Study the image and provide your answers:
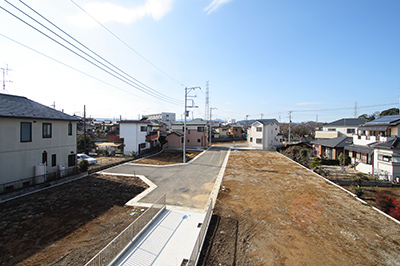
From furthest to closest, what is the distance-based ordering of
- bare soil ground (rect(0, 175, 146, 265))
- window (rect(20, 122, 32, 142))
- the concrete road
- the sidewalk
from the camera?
1. window (rect(20, 122, 32, 142))
2. the concrete road
3. bare soil ground (rect(0, 175, 146, 265))
4. the sidewalk

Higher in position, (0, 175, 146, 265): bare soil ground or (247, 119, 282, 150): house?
(247, 119, 282, 150): house

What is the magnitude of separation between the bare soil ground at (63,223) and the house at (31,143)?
227 centimetres

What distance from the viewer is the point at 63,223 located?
818cm

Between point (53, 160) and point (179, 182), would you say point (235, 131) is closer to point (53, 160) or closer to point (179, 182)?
point (179, 182)

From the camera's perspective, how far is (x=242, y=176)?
Answer: 54.6 ft

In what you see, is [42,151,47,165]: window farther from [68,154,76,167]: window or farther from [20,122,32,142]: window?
[68,154,76,167]: window

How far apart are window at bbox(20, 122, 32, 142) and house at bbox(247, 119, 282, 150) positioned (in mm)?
34111

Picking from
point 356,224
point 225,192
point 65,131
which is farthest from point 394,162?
point 65,131

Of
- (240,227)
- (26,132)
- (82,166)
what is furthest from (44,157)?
(240,227)

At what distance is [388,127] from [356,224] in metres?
16.3

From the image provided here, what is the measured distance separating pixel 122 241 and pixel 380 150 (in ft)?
76.7

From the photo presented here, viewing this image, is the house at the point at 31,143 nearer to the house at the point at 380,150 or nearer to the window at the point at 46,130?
the window at the point at 46,130

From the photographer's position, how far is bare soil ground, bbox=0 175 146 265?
20.3 ft

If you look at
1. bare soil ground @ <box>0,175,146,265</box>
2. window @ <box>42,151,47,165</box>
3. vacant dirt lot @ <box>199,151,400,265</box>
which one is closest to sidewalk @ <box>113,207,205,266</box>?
vacant dirt lot @ <box>199,151,400,265</box>
